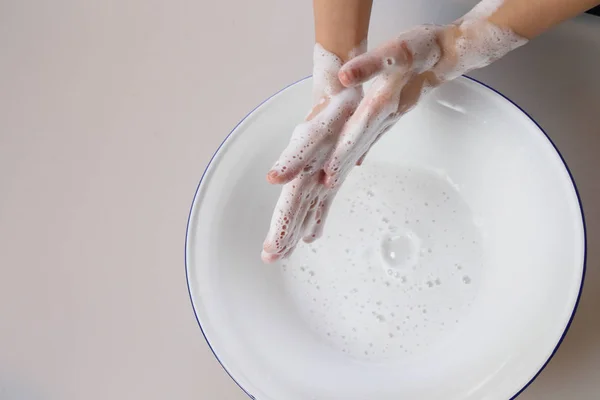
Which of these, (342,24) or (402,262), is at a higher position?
(342,24)

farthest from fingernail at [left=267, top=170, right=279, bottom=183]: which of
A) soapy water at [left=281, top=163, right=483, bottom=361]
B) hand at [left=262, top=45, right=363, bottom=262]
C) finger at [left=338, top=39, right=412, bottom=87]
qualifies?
soapy water at [left=281, top=163, right=483, bottom=361]

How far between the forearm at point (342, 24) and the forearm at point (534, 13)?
0.14m

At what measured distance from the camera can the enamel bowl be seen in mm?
664

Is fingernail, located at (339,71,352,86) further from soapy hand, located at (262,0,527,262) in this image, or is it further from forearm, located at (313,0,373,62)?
forearm, located at (313,0,373,62)

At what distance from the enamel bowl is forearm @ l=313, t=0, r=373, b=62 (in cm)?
7

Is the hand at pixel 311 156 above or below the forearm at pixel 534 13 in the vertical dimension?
below

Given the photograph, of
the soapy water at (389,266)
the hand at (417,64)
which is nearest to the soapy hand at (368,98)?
the hand at (417,64)

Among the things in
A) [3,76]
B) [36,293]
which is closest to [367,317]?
[36,293]

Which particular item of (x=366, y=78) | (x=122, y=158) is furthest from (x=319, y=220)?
(x=122, y=158)

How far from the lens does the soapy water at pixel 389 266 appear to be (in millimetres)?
743

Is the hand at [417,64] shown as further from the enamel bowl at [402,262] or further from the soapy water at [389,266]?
the soapy water at [389,266]

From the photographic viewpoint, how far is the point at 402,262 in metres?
0.77

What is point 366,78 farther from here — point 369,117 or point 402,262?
point 402,262

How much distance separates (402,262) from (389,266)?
0.02 m
